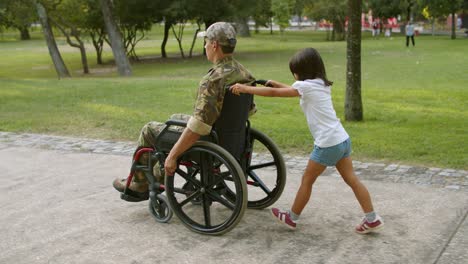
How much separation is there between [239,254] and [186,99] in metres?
8.53

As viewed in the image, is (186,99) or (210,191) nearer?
(210,191)

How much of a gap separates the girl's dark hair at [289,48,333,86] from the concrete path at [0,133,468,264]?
3.92ft

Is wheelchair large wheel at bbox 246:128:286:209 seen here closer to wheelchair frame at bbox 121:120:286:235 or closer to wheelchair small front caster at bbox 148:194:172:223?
wheelchair frame at bbox 121:120:286:235

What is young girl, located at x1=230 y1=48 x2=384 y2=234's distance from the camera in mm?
4242

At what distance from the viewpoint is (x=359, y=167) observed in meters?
6.54

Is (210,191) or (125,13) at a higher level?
(125,13)

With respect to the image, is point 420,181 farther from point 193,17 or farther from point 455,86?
point 193,17

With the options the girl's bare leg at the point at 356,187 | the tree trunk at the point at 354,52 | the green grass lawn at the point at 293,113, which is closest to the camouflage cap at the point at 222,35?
the girl's bare leg at the point at 356,187

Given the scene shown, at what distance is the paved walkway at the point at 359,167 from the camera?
19.4 ft

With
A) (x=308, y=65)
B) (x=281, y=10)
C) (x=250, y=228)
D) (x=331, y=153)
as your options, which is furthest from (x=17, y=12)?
(x=281, y=10)

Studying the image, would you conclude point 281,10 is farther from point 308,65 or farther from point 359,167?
point 308,65

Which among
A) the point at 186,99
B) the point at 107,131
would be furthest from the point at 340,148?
the point at 186,99

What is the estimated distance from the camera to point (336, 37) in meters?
58.8

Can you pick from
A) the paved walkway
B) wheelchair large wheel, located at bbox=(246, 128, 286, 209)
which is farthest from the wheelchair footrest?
the paved walkway
